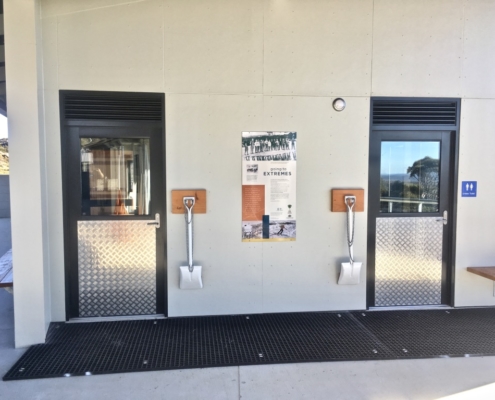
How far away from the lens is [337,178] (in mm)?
4297

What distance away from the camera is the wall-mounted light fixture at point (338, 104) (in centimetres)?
422

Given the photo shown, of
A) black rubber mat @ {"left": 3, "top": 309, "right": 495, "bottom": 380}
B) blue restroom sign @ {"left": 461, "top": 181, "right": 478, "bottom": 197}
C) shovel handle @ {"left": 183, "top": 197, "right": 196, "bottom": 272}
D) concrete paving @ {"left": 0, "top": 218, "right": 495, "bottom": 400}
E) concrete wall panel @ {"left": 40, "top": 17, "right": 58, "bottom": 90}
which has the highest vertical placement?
concrete wall panel @ {"left": 40, "top": 17, "right": 58, "bottom": 90}

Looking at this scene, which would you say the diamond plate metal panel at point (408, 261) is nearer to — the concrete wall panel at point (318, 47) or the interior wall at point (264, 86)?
the interior wall at point (264, 86)

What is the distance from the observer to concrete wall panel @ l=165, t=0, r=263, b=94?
402 centimetres

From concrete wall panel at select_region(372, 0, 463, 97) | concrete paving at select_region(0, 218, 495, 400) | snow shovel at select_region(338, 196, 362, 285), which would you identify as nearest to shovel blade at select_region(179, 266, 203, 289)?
concrete paving at select_region(0, 218, 495, 400)

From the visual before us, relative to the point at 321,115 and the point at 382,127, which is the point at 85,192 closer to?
the point at 321,115

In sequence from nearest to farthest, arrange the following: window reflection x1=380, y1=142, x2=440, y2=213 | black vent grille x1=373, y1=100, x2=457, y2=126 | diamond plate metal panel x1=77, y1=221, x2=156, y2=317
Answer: diamond plate metal panel x1=77, y1=221, x2=156, y2=317 → black vent grille x1=373, y1=100, x2=457, y2=126 → window reflection x1=380, y1=142, x2=440, y2=213

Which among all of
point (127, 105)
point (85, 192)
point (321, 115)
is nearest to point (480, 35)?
point (321, 115)

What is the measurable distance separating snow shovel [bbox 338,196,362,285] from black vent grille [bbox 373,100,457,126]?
3.16 feet

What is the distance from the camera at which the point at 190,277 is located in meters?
4.04

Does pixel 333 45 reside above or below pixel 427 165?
above

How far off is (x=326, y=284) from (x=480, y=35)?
3312 mm

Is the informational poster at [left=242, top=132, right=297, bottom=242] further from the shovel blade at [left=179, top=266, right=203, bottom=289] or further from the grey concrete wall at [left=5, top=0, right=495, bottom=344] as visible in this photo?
the shovel blade at [left=179, top=266, right=203, bottom=289]

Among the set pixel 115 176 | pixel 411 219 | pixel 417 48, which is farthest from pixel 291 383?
pixel 417 48
